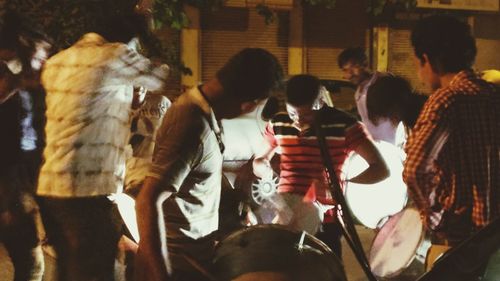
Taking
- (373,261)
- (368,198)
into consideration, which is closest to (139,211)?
(373,261)

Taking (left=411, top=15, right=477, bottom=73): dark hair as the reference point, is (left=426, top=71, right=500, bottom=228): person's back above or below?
below

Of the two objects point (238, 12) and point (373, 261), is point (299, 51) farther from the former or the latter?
point (373, 261)

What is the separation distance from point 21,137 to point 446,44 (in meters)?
2.94

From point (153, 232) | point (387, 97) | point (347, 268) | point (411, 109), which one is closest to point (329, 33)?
point (387, 97)

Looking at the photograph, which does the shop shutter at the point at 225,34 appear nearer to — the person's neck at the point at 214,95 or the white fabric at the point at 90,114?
the white fabric at the point at 90,114

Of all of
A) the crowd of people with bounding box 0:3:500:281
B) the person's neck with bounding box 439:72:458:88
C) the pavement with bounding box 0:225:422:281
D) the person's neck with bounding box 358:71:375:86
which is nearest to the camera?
the crowd of people with bounding box 0:3:500:281

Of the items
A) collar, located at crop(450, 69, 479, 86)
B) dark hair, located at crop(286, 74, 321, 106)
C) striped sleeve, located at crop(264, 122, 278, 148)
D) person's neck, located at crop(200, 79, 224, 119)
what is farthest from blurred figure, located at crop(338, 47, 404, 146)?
person's neck, located at crop(200, 79, 224, 119)

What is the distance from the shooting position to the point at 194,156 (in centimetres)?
340

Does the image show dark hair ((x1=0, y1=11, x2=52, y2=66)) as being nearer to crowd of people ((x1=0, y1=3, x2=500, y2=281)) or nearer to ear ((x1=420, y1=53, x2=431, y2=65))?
crowd of people ((x1=0, y1=3, x2=500, y2=281))

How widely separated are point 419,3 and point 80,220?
14358 mm

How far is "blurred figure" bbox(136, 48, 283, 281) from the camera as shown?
Result: 10.8ft

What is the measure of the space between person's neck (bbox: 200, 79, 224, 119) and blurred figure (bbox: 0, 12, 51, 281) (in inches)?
78.3

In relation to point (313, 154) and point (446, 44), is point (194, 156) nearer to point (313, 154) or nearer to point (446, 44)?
point (446, 44)

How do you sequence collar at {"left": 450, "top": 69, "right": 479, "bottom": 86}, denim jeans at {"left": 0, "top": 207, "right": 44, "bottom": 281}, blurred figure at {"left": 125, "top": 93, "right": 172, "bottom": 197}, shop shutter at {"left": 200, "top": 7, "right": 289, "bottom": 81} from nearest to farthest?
collar at {"left": 450, "top": 69, "right": 479, "bottom": 86}, denim jeans at {"left": 0, "top": 207, "right": 44, "bottom": 281}, blurred figure at {"left": 125, "top": 93, "right": 172, "bottom": 197}, shop shutter at {"left": 200, "top": 7, "right": 289, "bottom": 81}
